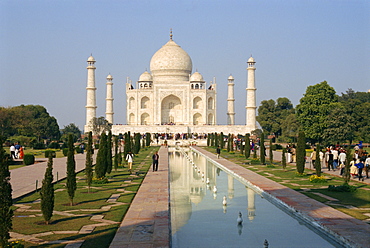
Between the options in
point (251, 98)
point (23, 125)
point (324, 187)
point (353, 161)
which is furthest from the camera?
point (251, 98)

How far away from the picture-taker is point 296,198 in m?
9.23

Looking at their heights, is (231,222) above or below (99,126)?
below

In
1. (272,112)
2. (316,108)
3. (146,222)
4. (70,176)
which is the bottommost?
(146,222)

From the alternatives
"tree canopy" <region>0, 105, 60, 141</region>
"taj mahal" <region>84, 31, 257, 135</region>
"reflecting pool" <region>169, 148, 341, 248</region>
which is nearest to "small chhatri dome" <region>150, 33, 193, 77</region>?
"taj mahal" <region>84, 31, 257, 135</region>

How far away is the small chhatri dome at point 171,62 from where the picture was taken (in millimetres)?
47938

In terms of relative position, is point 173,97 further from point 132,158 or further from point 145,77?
point 132,158

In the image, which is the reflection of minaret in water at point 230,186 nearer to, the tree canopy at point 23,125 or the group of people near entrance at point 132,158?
the group of people near entrance at point 132,158

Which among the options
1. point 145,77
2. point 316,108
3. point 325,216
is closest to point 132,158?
point 325,216

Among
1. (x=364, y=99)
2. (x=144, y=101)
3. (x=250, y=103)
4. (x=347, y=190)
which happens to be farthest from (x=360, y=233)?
(x=364, y=99)

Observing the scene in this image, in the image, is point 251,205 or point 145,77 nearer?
point 251,205

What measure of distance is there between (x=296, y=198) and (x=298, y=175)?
4.25 m

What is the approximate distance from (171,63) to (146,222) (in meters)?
41.7

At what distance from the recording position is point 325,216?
7445 mm

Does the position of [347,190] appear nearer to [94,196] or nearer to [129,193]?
[129,193]
